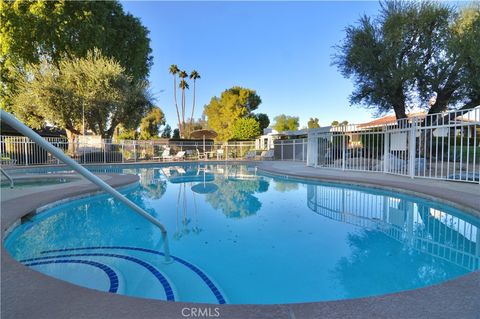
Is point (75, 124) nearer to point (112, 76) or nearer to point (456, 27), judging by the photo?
point (112, 76)

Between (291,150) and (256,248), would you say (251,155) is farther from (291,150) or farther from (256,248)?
(256,248)

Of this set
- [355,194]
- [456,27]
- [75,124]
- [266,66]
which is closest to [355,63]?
[456,27]

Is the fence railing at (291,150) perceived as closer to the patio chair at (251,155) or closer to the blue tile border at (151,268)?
the patio chair at (251,155)

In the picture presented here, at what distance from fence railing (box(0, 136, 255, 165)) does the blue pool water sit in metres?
8.34

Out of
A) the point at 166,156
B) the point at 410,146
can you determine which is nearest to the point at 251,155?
the point at 166,156

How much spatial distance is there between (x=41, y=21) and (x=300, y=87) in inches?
862

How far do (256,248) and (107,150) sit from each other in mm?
16881

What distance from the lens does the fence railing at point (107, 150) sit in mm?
15672

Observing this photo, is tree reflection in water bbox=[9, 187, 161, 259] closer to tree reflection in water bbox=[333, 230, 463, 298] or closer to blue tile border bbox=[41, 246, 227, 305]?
blue tile border bbox=[41, 246, 227, 305]

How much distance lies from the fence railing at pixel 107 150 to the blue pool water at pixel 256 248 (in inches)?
328

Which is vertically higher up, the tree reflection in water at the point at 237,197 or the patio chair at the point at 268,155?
the patio chair at the point at 268,155

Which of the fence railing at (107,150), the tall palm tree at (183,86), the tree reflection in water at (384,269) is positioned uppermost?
the tall palm tree at (183,86)

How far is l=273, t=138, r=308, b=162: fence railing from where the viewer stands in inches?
777

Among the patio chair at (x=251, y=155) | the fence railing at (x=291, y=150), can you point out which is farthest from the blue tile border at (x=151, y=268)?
the patio chair at (x=251, y=155)
